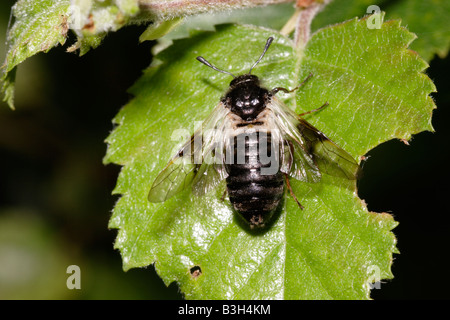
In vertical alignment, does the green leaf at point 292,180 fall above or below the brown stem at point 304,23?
below

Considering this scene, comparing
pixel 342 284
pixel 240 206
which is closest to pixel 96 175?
pixel 240 206

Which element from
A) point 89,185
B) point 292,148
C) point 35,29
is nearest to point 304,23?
point 292,148

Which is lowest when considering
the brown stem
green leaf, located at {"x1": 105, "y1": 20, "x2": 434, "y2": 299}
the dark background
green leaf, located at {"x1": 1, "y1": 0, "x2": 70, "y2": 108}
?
the dark background

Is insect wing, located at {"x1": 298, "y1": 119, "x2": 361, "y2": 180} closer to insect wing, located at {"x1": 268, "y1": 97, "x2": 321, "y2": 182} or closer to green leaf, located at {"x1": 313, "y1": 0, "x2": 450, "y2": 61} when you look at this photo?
insect wing, located at {"x1": 268, "y1": 97, "x2": 321, "y2": 182}

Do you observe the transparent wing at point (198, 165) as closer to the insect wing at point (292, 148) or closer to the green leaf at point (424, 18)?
the insect wing at point (292, 148)

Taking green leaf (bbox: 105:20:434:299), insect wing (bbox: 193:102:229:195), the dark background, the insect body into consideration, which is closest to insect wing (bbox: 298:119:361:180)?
the insect body

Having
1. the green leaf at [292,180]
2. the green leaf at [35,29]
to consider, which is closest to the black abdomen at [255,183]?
the green leaf at [292,180]
